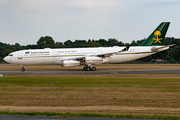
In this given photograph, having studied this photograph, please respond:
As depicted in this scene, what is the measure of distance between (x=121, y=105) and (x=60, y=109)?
309 centimetres

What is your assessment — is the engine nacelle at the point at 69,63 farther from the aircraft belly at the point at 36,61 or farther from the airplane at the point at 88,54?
the aircraft belly at the point at 36,61

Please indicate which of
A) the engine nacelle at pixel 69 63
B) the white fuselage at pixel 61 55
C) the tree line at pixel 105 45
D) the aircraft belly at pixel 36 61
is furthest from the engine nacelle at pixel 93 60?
the tree line at pixel 105 45

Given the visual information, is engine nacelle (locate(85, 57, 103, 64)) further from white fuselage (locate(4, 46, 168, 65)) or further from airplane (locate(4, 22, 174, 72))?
white fuselage (locate(4, 46, 168, 65))

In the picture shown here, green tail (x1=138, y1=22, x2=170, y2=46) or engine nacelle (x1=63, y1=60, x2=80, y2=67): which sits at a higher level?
green tail (x1=138, y1=22, x2=170, y2=46)

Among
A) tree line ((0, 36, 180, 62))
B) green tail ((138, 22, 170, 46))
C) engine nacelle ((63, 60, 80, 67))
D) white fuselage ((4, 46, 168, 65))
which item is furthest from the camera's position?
tree line ((0, 36, 180, 62))

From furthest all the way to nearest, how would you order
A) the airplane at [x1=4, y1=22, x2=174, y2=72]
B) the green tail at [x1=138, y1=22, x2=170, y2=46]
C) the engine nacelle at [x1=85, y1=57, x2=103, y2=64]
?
the green tail at [x1=138, y1=22, x2=170, y2=46] → the airplane at [x1=4, y1=22, x2=174, y2=72] → the engine nacelle at [x1=85, y1=57, x2=103, y2=64]

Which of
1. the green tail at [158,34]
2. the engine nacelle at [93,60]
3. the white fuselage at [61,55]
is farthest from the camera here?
the green tail at [158,34]

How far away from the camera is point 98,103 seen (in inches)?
493

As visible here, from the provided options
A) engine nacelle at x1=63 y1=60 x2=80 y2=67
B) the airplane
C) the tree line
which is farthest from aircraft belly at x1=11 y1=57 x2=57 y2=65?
the tree line

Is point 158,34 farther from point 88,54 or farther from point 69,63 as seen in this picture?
point 69,63

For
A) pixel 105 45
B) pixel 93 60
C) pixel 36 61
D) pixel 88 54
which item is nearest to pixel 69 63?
pixel 93 60

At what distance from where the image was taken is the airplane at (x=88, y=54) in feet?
125

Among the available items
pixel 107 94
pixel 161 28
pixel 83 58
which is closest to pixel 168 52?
pixel 161 28

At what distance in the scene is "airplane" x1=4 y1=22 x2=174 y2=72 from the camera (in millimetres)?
38125
